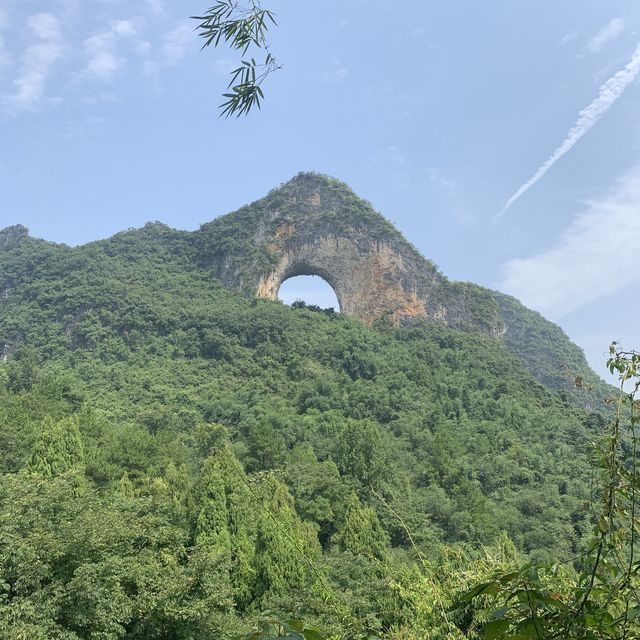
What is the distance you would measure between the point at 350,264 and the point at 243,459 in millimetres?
33060

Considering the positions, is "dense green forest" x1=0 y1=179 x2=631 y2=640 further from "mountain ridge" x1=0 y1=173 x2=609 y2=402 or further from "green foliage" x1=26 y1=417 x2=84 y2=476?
"mountain ridge" x1=0 y1=173 x2=609 y2=402

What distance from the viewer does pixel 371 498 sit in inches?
840

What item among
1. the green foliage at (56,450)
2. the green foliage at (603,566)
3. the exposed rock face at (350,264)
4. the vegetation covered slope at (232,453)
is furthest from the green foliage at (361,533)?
the exposed rock face at (350,264)

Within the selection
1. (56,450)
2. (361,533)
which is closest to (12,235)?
(56,450)

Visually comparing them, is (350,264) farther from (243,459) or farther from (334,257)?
(243,459)

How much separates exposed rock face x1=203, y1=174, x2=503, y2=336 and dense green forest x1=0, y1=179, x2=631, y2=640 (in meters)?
2.53

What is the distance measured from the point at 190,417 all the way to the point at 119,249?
37298 millimetres

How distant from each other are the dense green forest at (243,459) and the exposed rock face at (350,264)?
2.53 meters

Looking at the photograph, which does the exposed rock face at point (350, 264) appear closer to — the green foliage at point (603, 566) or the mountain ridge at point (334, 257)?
the mountain ridge at point (334, 257)

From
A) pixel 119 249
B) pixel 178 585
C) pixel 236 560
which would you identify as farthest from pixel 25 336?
pixel 178 585

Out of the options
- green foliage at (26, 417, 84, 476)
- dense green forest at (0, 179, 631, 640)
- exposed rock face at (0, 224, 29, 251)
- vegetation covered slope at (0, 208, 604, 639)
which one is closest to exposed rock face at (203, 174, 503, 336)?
dense green forest at (0, 179, 631, 640)

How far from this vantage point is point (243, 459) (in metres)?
23.2

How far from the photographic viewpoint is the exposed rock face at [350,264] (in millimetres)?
52438

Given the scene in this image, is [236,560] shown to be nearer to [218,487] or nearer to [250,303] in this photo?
[218,487]
